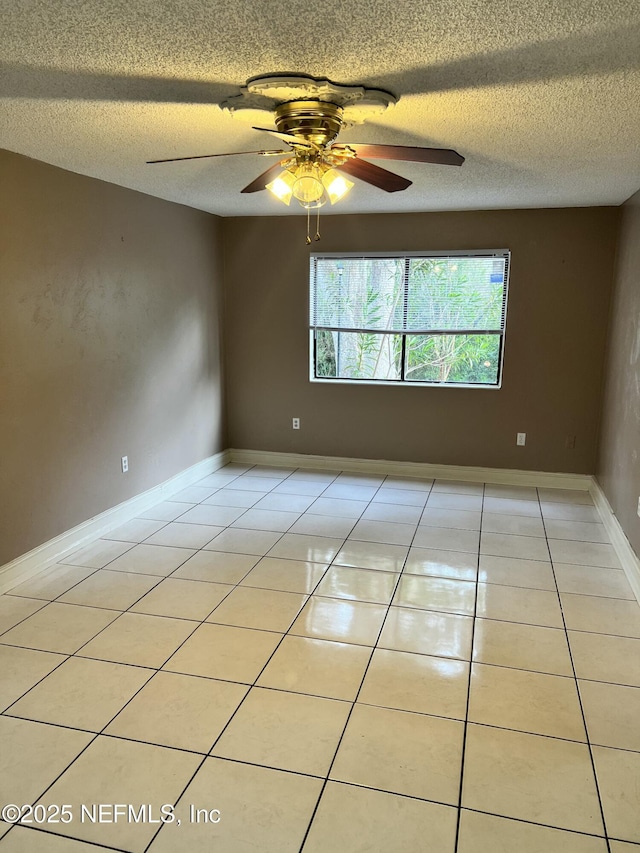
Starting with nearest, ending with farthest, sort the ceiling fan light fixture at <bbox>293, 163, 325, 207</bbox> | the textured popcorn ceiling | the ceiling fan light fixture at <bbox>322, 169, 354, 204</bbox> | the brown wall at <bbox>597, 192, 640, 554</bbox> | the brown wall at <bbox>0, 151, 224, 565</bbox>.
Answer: the textured popcorn ceiling → the ceiling fan light fixture at <bbox>293, 163, 325, 207</bbox> → the ceiling fan light fixture at <bbox>322, 169, 354, 204</bbox> → the brown wall at <bbox>0, 151, 224, 565</bbox> → the brown wall at <bbox>597, 192, 640, 554</bbox>

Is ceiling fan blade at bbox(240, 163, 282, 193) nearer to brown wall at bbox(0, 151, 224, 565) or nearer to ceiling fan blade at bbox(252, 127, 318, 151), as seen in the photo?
ceiling fan blade at bbox(252, 127, 318, 151)

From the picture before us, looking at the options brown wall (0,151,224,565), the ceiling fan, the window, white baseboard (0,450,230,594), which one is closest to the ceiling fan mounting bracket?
the ceiling fan

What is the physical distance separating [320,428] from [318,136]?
3.31m

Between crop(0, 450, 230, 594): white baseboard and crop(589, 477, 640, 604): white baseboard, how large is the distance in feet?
10.0

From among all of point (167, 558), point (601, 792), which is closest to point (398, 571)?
point (167, 558)

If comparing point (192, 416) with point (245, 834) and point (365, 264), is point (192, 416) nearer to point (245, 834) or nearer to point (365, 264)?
point (365, 264)

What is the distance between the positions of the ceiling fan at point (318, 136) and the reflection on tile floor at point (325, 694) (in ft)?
6.29

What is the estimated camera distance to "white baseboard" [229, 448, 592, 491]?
486 centimetres

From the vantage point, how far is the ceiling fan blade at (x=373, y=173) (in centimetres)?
247

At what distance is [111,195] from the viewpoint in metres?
3.72

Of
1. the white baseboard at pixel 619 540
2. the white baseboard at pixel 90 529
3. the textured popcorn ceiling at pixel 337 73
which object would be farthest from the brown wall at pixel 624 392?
the white baseboard at pixel 90 529

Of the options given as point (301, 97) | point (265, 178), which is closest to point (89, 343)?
point (265, 178)

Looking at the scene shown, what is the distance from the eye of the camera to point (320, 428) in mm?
5352

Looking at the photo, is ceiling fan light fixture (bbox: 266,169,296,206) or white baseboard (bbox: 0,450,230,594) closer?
ceiling fan light fixture (bbox: 266,169,296,206)
